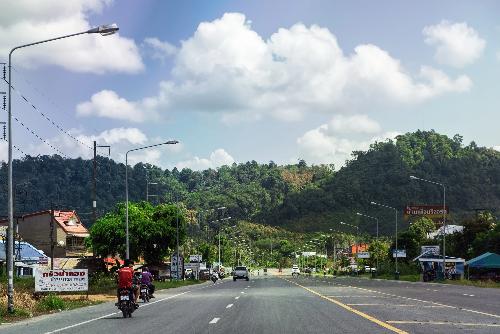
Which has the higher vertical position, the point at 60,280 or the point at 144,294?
the point at 60,280

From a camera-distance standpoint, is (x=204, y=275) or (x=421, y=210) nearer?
(x=204, y=275)

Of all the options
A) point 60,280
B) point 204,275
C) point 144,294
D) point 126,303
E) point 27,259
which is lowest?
point 204,275

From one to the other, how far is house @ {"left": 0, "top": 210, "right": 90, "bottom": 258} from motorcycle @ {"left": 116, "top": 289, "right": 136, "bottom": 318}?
8064 cm

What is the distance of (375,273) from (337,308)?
83211mm

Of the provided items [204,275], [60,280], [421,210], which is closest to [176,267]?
[204,275]

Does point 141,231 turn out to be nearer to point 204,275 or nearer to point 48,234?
point 48,234

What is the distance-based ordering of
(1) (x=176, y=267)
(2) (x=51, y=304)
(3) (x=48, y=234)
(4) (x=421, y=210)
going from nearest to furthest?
(2) (x=51, y=304) < (1) (x=176, y=267) < (3) (x=48, y=234) < (4) (x=421, y=210)

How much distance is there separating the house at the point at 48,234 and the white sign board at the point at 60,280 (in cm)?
6814

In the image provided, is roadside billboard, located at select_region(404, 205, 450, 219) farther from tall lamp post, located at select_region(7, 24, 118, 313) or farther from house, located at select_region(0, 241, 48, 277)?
tall lamp post, located at select_region(7, 24, 118, 313)

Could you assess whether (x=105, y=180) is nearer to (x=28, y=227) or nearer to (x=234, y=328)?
(x=28, y=227)

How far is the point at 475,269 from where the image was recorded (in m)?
80.6

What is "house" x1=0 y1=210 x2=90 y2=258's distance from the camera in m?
104

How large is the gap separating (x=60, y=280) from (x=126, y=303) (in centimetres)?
1244

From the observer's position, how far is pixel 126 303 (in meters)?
24.6
